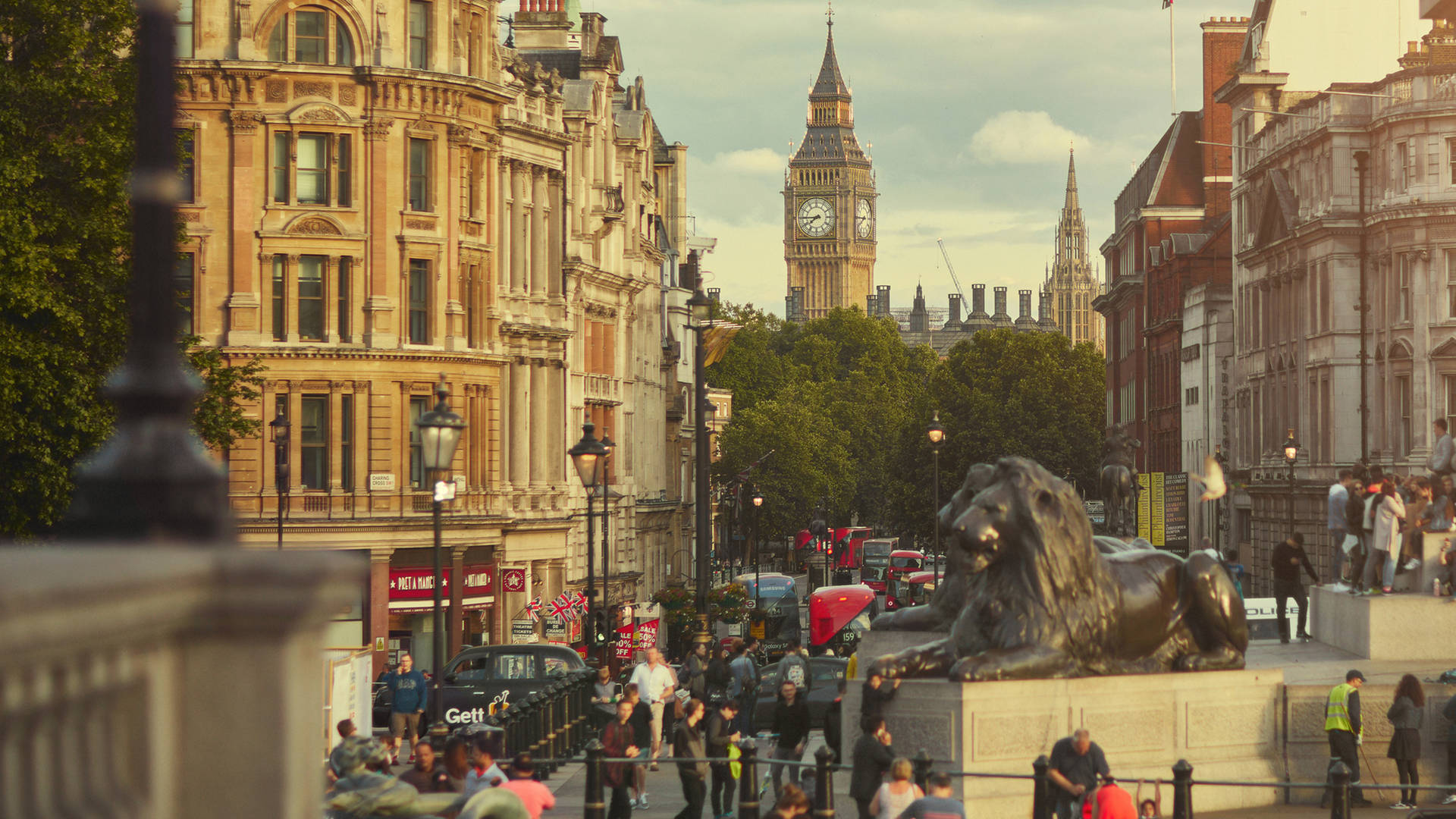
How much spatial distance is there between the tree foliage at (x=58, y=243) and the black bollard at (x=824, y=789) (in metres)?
15.4

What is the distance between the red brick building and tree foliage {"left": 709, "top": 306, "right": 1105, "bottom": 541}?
4.71m

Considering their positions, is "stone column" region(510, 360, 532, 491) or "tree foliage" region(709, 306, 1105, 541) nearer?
"stone column" region(510, 360, 532, 491)

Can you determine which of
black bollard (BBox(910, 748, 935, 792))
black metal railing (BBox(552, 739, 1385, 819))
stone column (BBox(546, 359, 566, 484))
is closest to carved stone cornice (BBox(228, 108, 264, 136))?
stone column (BBox(546, 359, 566, 484))

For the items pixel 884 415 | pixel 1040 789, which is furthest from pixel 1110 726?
pixel 884 415

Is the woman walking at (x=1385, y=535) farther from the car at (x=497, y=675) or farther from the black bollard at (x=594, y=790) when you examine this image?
the car at (x=497, y=675)

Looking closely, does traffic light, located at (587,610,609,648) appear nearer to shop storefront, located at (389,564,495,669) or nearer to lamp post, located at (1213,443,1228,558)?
shop storefront, located at (389,564,495,669)

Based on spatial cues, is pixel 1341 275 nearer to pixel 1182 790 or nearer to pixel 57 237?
pixel 57 237

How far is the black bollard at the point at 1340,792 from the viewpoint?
14844 mm

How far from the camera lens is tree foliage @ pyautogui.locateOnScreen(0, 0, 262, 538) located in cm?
2750

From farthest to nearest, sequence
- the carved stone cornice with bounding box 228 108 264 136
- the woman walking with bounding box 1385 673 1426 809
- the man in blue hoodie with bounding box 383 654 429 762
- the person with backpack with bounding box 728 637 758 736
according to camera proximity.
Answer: the carved stone cornice with bounding box 228 108 264 136 < the man in blue hoodie with bounding box 383 654 429 762 < the person with backpack with bounding box 728 637 758 736 < the woman walking with bounding box 1385 673 1426 809

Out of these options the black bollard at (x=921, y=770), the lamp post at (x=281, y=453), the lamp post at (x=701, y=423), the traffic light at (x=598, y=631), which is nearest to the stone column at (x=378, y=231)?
the lamp post at (x=281, y=453)

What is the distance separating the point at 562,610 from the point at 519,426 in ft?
22.9

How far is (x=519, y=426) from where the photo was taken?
51031 millimetres

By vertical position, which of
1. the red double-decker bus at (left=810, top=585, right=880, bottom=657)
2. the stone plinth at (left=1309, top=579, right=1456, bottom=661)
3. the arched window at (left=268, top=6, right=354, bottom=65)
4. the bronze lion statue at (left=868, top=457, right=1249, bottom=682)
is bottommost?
the red double-decker bus at (left=810, top=585, right=880, bottom=657)
